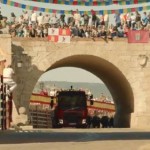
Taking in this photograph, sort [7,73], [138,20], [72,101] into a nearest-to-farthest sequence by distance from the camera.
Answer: [7,73] → [72,101] → [138,20]

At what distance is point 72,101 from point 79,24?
4.16m

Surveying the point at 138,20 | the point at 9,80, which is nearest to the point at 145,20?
the point at 138,20

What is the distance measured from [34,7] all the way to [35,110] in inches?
562

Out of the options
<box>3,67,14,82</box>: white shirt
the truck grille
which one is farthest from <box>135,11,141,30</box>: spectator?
<box>3,67,14,82</box>: white shirt

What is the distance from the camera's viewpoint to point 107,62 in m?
31.5

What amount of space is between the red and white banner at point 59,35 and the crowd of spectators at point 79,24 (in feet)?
1.19

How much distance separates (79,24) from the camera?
31.9 meters

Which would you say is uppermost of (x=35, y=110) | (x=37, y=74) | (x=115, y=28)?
(x=115, y=28)

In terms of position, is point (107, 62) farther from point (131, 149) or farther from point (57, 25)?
point (131, 149)

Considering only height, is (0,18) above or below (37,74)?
above

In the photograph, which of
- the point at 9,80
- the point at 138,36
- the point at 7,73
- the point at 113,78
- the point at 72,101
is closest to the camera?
the point at 7,73

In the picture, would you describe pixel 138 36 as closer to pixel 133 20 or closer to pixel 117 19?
pixel 133 20

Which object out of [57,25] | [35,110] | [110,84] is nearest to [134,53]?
[57,25]

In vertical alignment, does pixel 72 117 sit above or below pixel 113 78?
below
